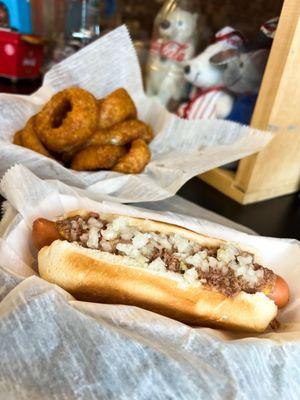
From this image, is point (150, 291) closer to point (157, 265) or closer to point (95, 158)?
point (157, 265)

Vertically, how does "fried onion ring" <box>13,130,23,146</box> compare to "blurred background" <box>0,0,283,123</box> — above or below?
below

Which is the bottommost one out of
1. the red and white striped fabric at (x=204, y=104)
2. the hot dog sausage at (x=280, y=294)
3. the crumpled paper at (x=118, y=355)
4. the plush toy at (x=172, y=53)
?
the crumpled paper at (x=118, y=355)

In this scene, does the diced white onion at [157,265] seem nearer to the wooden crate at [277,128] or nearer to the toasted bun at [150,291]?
the toasted bun at [150,291]

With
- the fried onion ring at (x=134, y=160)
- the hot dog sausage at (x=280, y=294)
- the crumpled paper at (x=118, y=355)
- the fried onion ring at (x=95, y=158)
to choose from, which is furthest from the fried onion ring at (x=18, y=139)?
the hot dog sausage at (x=280, y=294)

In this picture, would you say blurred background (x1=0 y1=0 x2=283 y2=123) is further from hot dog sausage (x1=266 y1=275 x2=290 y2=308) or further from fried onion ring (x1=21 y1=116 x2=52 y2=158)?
hot dog sausage (x1=266 y1=275 x2=290 y2=308)

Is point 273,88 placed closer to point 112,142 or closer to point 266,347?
point 112,142

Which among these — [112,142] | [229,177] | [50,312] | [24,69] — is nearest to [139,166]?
[112,142]

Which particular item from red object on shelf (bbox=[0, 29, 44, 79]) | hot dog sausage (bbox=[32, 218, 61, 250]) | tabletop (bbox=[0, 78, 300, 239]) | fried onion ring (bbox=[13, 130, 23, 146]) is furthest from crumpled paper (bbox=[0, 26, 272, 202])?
red object on shelf (bbox=[0, 29, 44, 79])
